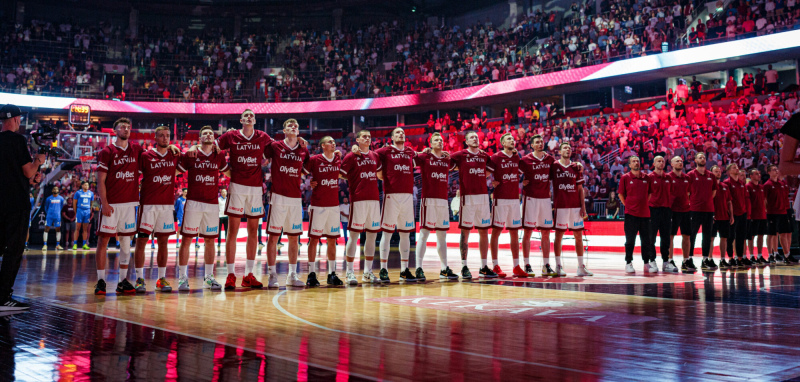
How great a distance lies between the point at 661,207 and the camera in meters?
11.8

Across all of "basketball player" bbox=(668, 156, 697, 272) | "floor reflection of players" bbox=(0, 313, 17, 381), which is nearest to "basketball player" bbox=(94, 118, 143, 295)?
"floor reflection of players" bbox=(0, 313, 17, 381)

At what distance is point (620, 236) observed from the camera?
18.6m

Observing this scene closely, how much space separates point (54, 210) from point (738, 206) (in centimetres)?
1867

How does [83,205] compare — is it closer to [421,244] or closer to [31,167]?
[421,244]

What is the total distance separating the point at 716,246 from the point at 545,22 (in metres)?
18.5

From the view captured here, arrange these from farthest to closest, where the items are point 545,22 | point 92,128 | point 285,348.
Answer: point 92,128, point 545,22, point 285,348

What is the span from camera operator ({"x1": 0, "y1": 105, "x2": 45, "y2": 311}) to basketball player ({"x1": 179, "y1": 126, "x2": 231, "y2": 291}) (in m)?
2.16

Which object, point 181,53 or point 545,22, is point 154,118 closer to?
point 181,53

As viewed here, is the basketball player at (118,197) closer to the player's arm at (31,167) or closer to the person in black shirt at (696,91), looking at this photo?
the player's arm at (31,167)

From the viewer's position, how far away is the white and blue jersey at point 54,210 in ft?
60.5

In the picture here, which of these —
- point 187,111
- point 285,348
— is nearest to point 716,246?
point 285,348

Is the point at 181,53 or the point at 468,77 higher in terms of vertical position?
the point at 181,53

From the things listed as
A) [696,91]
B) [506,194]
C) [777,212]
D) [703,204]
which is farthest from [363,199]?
[696,91]

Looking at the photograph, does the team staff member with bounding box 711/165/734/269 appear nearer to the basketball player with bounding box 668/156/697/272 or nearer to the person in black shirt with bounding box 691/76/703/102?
the basketball player with bounding box 668/156/697/272
